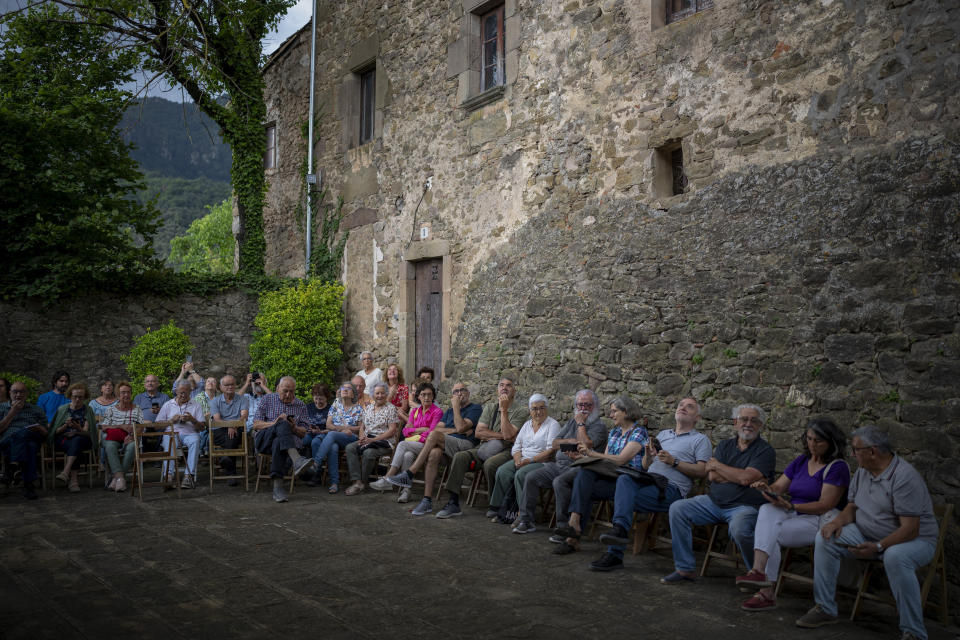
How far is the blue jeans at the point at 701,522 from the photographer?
4625mm

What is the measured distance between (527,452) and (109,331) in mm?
7332

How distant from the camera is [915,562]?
3.86 m

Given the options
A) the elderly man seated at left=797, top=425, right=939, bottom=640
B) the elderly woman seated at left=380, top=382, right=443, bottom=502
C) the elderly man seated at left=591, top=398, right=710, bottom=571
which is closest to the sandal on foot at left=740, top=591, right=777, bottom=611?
the elderly man seated at left=797, top=425, right=939, bottom=640

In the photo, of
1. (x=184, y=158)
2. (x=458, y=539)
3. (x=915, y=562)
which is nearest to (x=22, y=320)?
(x=458, y=539)

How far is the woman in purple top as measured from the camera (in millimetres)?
4340

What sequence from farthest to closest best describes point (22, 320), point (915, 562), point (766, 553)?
point (22, 320) < point (766, 553) < point (915, 562)

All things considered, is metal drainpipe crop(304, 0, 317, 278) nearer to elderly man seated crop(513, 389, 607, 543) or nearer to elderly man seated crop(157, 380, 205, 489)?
elderly man seated crop(157, 380, 205, 489)

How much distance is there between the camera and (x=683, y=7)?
6785 millimetres

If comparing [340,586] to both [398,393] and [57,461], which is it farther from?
[57,461]

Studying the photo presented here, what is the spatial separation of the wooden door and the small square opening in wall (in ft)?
11.9

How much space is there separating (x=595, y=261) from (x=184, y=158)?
57.0m

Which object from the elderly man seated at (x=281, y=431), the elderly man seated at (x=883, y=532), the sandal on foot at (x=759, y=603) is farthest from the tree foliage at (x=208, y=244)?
the elderly man seated at (x=883, y=532)

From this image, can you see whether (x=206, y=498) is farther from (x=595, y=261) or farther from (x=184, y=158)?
(x=184, y=158)

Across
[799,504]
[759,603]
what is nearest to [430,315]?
[799,504]
